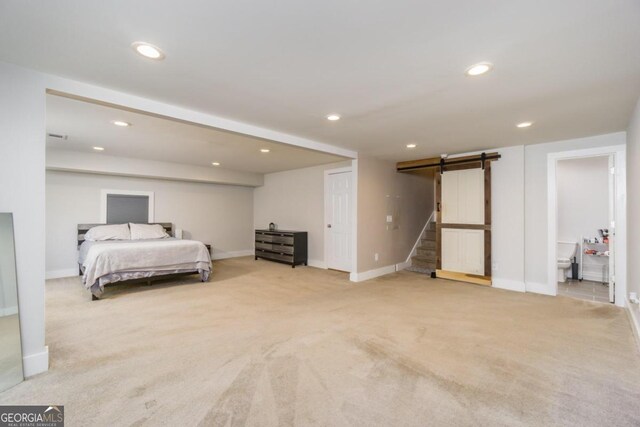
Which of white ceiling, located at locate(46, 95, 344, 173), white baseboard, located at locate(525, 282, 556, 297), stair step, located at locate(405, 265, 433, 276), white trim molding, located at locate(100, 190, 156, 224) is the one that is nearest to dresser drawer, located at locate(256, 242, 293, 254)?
white ceiling, located at locate(46, 95, 344, 173)

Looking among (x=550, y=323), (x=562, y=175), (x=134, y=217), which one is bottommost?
(x=550, y=323)

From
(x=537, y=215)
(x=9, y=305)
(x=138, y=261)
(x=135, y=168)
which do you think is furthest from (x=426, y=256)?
(x=135, y=168)

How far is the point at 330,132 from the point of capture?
149 inches

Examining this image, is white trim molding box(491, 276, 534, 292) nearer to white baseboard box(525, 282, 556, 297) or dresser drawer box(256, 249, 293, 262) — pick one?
white baseboard box(525, 282, 556, 297)

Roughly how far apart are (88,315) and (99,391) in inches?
73.6

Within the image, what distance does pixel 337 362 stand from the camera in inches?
89.8

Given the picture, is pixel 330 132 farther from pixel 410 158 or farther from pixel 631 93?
pixel 631 93

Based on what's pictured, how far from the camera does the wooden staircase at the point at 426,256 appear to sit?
5951 mm

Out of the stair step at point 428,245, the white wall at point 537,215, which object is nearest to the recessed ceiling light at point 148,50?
the white wall at point 537,215

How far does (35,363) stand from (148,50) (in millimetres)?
2389

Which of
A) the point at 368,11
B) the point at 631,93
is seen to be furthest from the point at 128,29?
the point at 631,93

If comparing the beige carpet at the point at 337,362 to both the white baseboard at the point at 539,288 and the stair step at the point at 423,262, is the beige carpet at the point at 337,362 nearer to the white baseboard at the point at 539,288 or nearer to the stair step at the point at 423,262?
the white baseboard at the point at 539,288

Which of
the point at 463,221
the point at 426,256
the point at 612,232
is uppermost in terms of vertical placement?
the point at 463,221

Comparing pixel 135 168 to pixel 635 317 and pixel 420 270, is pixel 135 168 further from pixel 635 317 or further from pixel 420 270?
pixel 635 317
